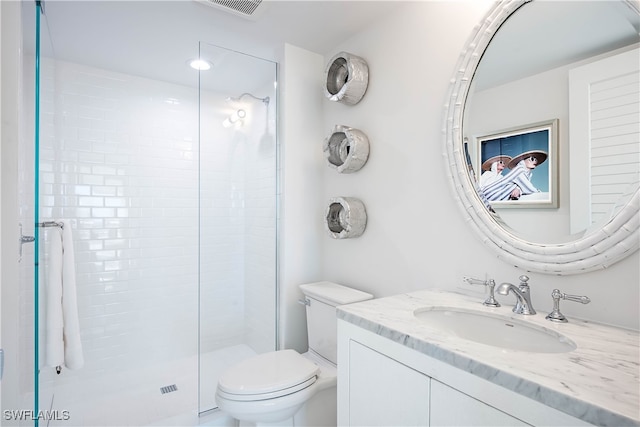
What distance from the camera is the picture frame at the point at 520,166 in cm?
119

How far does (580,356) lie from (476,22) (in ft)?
4.27

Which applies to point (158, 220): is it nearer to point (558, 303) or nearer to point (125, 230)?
point (125, 230)

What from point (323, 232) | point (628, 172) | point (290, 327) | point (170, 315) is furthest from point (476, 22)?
point (170, 315)

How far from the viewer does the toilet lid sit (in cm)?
148

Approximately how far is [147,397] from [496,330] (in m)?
2.25

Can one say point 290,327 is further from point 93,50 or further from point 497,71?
point 93,50

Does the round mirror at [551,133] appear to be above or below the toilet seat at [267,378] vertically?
above

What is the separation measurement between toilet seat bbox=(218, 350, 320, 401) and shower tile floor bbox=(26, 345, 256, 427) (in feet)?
1.27

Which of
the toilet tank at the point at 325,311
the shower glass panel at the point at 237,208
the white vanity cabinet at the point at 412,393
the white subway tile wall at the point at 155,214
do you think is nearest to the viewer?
the white vanity cabinet at the point at 412,393

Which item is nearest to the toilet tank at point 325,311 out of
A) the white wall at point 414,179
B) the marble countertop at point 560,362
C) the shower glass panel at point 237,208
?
the white wall at point 414,179

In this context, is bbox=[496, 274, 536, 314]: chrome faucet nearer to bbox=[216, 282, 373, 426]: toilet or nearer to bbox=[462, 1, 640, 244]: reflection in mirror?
bbox=[462, 1, 640, 244]: reflection in mirror

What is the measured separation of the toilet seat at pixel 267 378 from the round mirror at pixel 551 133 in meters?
1.04

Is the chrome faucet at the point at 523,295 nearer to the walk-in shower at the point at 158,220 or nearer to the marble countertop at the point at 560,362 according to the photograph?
the marble countertop at the point at 560,362

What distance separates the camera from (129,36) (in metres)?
2.04
